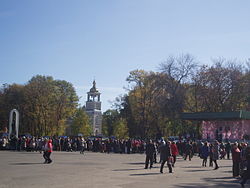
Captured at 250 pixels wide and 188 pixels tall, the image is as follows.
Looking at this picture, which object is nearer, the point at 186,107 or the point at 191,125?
the point at 186,107

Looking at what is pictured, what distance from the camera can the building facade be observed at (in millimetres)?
109688

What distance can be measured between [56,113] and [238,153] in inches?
2100

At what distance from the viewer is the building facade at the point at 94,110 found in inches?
4318

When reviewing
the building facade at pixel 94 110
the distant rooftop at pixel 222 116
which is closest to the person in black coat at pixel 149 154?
the distant rooftop at pixel 222 116

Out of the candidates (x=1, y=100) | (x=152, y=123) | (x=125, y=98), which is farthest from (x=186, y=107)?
(x=1, y=100)

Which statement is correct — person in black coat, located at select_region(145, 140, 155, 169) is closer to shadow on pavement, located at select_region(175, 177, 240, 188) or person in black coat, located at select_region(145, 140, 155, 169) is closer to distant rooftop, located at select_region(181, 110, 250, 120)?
shadow on pavement, located at select_region(175, 177, 240, 188)

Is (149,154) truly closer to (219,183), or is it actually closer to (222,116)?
(219,183)

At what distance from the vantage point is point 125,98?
64.3 meters

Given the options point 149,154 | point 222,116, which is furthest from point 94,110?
point 149,154

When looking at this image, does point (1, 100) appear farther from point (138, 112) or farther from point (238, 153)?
point (238, 153)

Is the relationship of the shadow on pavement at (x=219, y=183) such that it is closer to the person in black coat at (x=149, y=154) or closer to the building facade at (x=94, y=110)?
the person in black coat at (x=149, y=154)

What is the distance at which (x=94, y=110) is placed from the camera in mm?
111812

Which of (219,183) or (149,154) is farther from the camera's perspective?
(149,154)

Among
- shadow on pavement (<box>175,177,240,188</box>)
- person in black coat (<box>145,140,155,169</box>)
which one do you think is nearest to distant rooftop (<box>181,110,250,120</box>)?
person in black coat (<box>145,140,155,169</box>)
